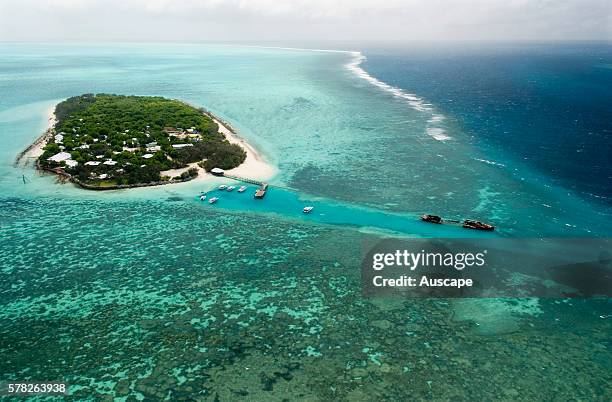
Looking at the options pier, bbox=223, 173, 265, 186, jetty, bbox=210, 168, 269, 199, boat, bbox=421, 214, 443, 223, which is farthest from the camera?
pier, bbox=223, 173, 265, 186

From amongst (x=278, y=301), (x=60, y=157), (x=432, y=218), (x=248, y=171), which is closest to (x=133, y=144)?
(x=60, y=157)

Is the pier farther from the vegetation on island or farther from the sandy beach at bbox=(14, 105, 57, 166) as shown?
the sandy beach at bbox=(14, 105, 57, 166)

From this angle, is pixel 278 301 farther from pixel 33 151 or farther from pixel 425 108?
pixel 425 108

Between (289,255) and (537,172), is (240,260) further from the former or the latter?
(537,172)

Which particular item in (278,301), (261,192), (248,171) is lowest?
(278,301)

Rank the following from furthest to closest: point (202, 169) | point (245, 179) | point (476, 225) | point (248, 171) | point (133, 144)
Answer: point (133, 144) < point (248, 171) < point (202, 169) < point (245, 179) < point (476, 225)

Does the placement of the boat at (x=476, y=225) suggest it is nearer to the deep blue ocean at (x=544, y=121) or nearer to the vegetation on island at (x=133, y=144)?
the deep blue ocean at (x=544, y=121)

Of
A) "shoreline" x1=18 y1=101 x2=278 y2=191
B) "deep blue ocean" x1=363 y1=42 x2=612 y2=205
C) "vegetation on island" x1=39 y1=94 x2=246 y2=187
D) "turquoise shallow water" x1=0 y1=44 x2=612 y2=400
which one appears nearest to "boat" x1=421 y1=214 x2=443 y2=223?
"turquoise shallow water" x1=0 y1=44 x2=612 y2=400
